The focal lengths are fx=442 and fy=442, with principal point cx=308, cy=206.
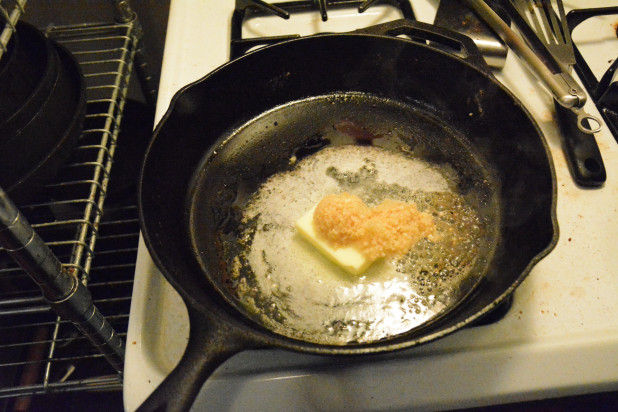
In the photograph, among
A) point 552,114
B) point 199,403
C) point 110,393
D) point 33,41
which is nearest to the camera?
point 199,403

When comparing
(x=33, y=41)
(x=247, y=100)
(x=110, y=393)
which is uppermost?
(x=33, y=41)

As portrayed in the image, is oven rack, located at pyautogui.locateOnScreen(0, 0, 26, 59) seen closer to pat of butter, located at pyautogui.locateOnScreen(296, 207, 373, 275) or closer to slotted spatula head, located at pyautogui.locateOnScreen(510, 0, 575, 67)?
pat of butter, located at pyautogui.locateOnScreen(296, 207, 373, 275)

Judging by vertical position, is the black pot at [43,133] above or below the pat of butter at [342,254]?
above

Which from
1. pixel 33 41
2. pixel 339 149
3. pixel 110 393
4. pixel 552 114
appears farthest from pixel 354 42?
pixel 110 393

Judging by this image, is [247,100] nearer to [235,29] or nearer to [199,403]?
[235,29]

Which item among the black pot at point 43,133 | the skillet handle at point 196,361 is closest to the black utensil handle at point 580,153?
the skillet handle at point 196,361

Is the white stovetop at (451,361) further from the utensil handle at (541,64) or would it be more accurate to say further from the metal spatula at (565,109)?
the utensil handle at (541,64)

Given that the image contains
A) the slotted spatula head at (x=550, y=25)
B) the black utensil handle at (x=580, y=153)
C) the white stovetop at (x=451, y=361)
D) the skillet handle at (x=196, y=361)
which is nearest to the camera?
the skillet handle at (x=196, y=361)

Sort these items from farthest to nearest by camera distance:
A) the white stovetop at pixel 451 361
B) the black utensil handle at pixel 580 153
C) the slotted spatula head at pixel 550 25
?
1. the slotted spatula head at pixel 550 25
2. the black utensil handle at pixel 580 153
3. the white stovetop at pixel 451 361
